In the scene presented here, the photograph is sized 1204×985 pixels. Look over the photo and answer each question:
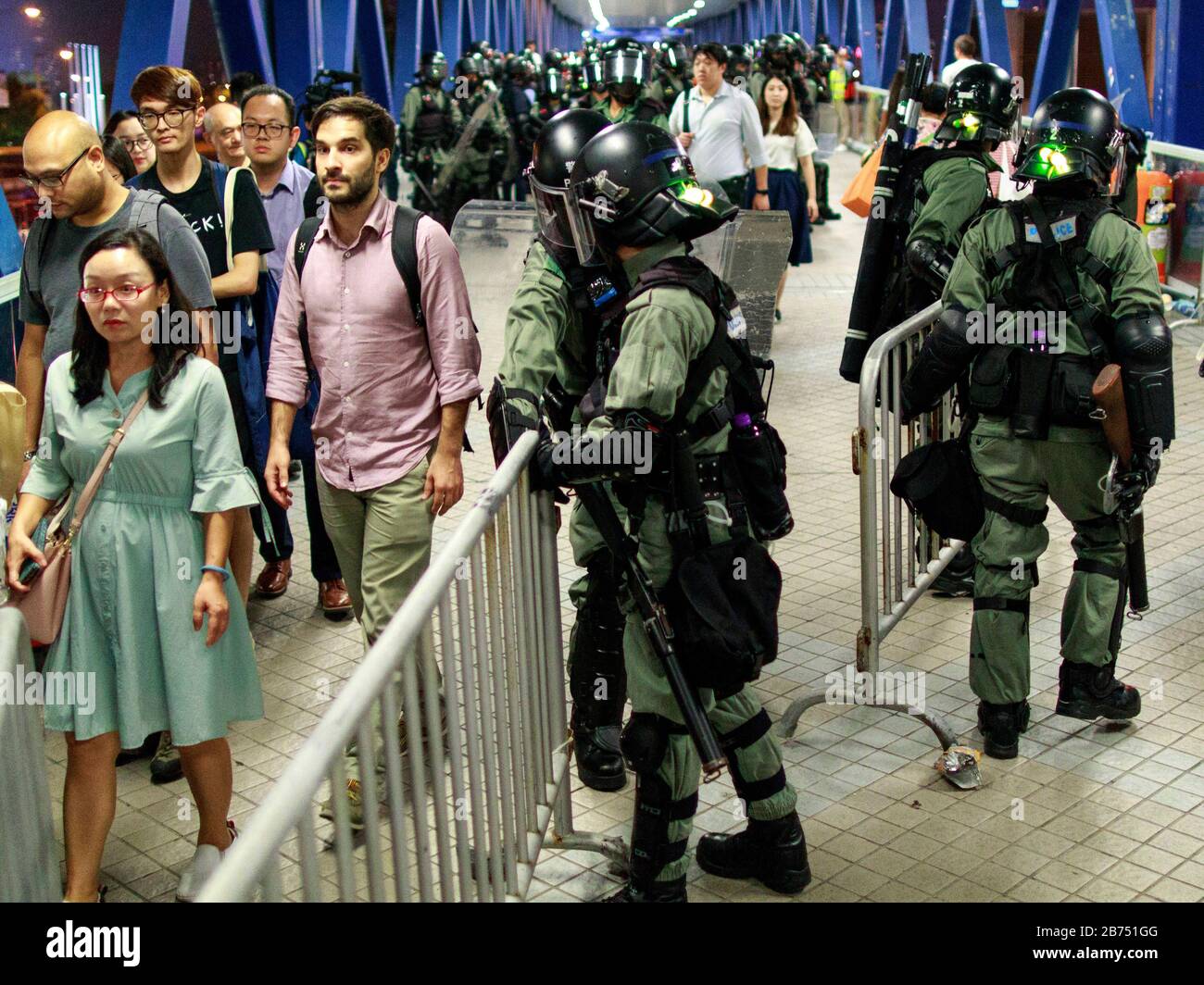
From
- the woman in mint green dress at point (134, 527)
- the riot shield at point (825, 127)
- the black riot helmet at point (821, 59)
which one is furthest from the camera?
the black riot helmet at point (821, 59)

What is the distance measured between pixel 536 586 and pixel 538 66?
17.9 meters

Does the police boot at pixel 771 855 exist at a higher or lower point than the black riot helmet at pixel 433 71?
lower

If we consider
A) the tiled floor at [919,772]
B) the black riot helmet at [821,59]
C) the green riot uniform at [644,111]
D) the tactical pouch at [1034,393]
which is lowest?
the tiled floor at [919,772]

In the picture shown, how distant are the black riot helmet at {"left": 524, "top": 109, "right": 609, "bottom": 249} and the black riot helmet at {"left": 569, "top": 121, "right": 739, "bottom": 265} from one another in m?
0.24

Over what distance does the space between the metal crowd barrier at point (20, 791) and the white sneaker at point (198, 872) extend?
0.82m

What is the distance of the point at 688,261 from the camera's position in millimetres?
3014

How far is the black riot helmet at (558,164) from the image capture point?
11.2 feet

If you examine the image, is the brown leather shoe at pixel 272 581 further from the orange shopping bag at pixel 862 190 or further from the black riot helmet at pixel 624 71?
the black riot helmet at pixel 624 71

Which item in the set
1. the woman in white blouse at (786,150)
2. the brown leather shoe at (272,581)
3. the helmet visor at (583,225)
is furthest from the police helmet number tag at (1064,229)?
the woman in white blouse at (786,150)

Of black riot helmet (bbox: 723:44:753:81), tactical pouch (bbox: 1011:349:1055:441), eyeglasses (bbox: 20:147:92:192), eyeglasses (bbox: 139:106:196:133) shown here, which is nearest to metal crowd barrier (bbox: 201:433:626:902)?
tactical pouch (bbox: 1011:349:1055:441)

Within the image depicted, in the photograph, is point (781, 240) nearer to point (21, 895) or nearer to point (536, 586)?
point (536, 586)

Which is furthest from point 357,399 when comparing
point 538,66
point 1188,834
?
point 538,66

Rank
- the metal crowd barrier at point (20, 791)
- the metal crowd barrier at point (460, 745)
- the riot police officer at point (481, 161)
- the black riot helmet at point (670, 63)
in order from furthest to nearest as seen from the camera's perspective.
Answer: the black riot helmet at point (670, 63) < the riot police officer at point (481, 161) < the metal crowd barrier at point (20, 791) < the metal crowd barrier at point (460, 745)

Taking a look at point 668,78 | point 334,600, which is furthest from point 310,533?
point 668,78
